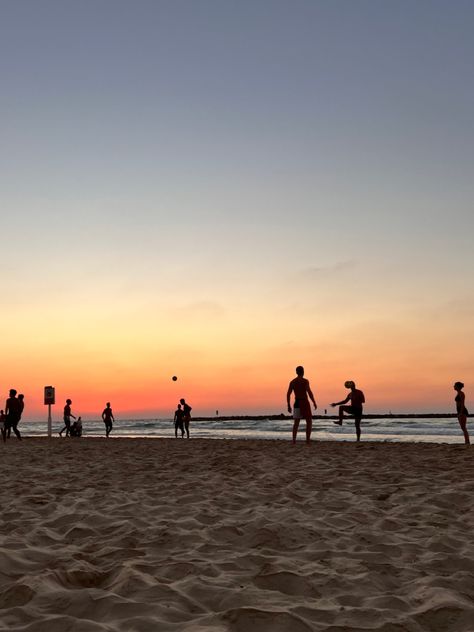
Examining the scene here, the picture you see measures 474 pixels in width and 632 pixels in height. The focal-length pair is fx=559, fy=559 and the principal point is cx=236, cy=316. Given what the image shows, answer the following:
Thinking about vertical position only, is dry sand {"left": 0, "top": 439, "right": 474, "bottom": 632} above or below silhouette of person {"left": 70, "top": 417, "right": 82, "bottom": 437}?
above

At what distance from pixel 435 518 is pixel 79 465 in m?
7.95

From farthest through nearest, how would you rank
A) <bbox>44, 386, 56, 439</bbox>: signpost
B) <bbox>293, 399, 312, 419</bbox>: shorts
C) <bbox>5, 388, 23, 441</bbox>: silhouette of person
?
<bbox>44, 386, 56, 439</bbox>: signpost
<bbox>5, 388, 23, 441</bbox>: silhouette of person
<bbox>293, 399, 312, 419</bbox>: shorts

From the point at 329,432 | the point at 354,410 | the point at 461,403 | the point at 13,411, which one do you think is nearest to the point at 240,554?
the point at 461,403

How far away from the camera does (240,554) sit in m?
4.18

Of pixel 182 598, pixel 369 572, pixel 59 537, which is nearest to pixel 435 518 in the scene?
pixel 369 572

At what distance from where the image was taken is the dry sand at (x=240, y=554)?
294 centimetres

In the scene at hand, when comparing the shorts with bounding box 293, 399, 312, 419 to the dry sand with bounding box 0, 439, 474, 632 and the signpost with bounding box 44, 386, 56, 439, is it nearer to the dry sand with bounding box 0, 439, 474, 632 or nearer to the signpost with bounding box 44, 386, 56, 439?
the dry sand with bounding box 0, 439, 474, 632

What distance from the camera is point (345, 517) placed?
5406 millimetres

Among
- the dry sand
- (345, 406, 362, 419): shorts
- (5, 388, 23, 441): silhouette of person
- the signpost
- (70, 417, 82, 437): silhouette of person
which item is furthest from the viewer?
(70, 417, 82, 437): silhouette of person

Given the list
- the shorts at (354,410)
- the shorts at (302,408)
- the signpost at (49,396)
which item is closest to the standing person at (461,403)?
the shorts at (354,410)

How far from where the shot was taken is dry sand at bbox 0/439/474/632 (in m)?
2.94

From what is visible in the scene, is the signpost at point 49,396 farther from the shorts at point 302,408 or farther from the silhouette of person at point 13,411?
the shorts at point 302,408

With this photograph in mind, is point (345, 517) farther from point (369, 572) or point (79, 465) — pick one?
point (79, 465)

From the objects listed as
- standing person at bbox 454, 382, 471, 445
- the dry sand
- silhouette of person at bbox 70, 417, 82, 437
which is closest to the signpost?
silhouette of person at bbox 70, 417, 82, 437
